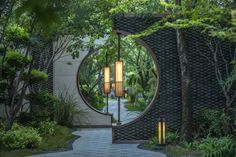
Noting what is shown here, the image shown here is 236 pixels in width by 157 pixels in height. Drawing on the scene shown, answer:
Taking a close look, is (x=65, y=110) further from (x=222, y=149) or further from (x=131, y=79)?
(x=222, y=149)

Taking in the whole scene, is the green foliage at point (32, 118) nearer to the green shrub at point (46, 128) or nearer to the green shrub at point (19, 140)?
the green shrub at point (46, 128)

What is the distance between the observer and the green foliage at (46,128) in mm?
9562

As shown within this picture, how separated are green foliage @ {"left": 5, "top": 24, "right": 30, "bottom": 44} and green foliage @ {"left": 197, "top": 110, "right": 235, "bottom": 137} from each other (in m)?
3.98

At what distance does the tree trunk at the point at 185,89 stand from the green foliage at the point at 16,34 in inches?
119

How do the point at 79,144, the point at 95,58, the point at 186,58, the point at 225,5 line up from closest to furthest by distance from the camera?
1. the point at 225,5
2. the point at 186,58
3. the point at 79,144
4. the point at 95,58

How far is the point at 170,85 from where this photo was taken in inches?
356

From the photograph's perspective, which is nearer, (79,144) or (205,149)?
(205,149)

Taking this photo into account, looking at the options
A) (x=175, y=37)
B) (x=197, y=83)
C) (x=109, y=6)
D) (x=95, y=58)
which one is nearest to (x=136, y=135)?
(x=197, y=83)

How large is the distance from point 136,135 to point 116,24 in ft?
8.22

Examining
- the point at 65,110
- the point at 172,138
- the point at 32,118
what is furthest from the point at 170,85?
the point at 65,110

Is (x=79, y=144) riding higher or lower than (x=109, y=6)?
lower

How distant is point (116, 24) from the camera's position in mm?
9031

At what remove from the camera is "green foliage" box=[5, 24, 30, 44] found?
7.82 m

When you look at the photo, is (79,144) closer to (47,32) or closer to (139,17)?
(139,17)
